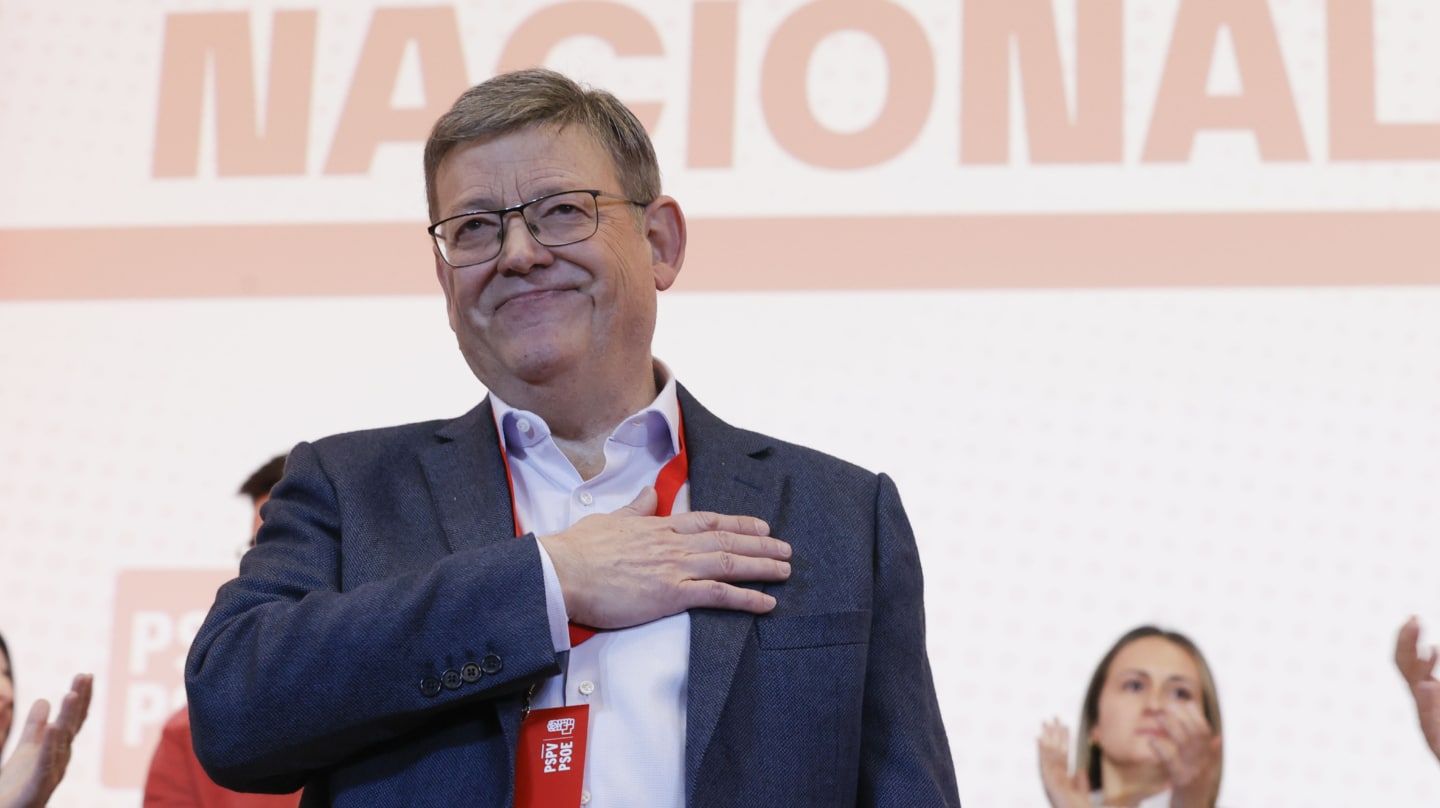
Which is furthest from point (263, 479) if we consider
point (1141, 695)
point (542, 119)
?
point (1141, 695)

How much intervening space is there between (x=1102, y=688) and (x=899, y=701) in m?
1.60

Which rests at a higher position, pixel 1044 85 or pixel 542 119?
pixel 1044 85

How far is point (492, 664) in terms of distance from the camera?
1525 millimetres

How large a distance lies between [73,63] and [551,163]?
2531 mm

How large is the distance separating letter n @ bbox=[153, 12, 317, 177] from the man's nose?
2068 mm

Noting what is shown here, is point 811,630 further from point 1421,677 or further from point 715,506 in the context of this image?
point 1421,677

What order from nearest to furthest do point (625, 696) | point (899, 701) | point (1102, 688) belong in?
point (625, 696) < point (899, 701) < point (1102, 688)

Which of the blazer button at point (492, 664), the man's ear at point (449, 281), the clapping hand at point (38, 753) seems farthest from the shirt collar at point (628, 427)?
the clapping hand at point (38, 753)

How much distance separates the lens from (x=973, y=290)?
342 cm

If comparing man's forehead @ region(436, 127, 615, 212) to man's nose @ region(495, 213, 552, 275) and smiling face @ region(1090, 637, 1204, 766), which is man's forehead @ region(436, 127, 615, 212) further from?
smiling face @ region(1090, 637, 1204, 766)

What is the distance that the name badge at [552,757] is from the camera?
1558 millimetres

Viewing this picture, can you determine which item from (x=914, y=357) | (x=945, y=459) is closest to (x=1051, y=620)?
(x=945, y=459)

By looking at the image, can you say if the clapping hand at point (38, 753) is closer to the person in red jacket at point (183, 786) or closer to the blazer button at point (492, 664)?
the person in red jacket at point (183, 786)

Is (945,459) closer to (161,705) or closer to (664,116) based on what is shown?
(664,116)
